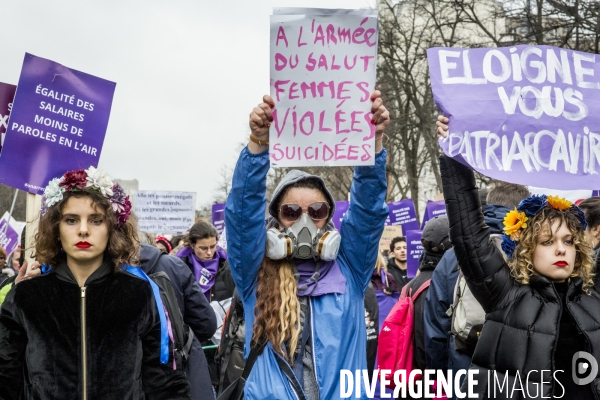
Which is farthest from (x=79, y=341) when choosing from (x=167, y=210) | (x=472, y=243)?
(x=167, y=210)

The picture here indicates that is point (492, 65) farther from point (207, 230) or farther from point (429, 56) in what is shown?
point (207, 230)

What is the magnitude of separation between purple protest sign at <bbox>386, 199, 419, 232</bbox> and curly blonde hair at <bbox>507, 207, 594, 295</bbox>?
30.6 ft

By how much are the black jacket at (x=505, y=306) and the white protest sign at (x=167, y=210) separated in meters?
12.4

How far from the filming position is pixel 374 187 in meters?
3.73

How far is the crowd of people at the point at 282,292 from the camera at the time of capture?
3.51 meters

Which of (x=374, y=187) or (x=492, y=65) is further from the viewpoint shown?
(x=492, y=65)

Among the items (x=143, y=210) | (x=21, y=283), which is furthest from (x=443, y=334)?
(x=143, y=210)

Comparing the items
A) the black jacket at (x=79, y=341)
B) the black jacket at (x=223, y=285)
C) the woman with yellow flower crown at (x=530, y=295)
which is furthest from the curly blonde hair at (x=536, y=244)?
the black jacket at (x=223, y=285)

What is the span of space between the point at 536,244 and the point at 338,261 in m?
0.92

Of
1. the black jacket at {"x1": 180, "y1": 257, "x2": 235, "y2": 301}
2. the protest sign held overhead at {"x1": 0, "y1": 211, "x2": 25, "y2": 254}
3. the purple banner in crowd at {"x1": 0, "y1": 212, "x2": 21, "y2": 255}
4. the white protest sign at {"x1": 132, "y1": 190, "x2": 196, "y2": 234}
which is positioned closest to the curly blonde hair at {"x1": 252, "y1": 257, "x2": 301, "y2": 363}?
the black jacket at {"x1": 180, "y1": 257, "x2": 235, "y2": 301}

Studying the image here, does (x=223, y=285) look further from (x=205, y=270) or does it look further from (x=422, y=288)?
(x=422, y=288)

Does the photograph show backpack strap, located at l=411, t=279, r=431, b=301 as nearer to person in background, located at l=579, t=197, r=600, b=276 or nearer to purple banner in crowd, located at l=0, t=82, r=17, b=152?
person in background, located at l=579, t=197, r=600, b=276

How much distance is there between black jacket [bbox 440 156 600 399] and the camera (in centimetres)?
363

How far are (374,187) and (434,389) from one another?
88.2 inches
